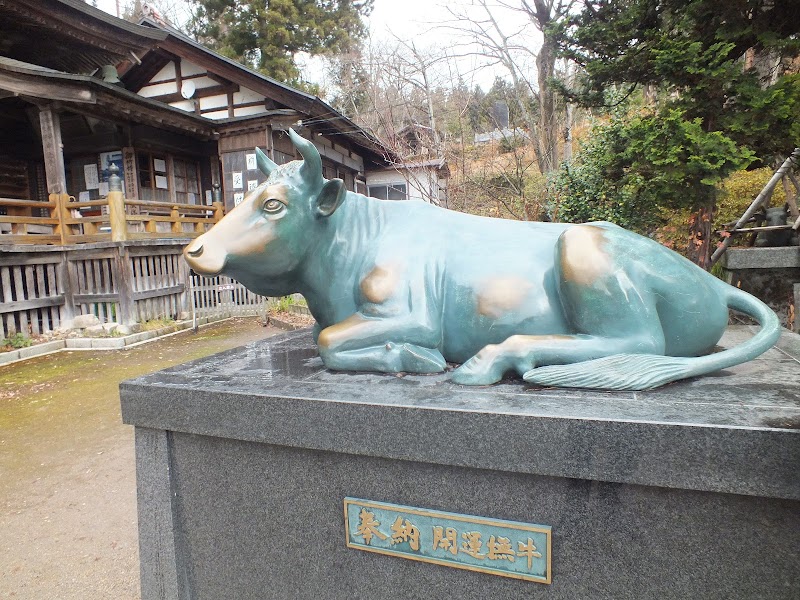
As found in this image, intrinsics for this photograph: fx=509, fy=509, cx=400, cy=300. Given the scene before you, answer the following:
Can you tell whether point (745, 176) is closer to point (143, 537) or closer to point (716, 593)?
point (716, 593)

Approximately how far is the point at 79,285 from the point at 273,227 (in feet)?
30.5

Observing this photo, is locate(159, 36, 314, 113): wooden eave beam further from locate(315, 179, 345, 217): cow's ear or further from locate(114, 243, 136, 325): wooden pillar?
locate(315, 179, 345, 217): cow's ear

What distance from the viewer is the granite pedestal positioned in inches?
55.3

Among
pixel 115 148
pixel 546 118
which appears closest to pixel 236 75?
pixel 115 148

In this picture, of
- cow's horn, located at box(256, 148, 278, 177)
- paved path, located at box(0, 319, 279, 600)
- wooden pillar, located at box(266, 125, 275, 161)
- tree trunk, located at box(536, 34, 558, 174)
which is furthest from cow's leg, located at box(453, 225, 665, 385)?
tree trunk, located at box(536, 34, 558, 174)

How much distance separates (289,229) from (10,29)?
11364mm

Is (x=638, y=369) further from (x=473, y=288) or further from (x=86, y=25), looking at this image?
(x=86, y=25)

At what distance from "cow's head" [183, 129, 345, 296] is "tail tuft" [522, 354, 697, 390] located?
1053 millimetres

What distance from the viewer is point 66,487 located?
12.8ft

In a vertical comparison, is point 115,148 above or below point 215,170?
above

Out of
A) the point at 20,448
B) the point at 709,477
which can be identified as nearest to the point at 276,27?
the point at 20,448

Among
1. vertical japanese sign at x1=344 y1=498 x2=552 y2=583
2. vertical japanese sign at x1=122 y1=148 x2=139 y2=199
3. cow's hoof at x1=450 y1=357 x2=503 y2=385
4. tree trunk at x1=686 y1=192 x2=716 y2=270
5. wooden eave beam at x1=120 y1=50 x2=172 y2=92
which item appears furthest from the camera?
wooden eave beam at x1=120 y1=50 x2=172 y2=92

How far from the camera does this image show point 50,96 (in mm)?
8961

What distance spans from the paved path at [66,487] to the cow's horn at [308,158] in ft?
8.10
